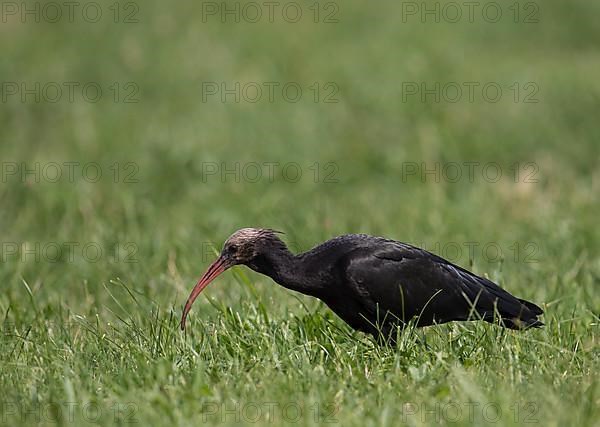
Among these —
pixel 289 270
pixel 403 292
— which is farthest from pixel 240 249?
pixel 403 292

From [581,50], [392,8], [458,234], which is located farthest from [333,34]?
[458,234]

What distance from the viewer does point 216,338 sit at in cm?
527

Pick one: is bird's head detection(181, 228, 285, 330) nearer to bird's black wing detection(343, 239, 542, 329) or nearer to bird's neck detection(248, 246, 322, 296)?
bird's neck detection(248, 246, 322, 296)

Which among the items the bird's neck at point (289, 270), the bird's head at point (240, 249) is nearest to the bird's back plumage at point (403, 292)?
the bird's neck at point (289, 270)

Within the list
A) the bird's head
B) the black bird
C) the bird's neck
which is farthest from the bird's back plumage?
the bird's head

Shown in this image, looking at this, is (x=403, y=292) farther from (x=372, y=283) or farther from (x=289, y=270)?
(x=289, y=270)

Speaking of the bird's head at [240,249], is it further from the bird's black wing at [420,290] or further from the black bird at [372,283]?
the bird's black wing at [420,290]

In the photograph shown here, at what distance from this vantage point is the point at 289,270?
5582 mm

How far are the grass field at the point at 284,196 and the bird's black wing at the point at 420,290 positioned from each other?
167 millimetres

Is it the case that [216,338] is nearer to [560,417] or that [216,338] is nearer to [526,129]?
[560,417]

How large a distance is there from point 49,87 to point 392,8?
4835 mm

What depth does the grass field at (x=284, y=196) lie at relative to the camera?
4.58 meters

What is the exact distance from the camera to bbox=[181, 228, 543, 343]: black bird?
18.1 feet

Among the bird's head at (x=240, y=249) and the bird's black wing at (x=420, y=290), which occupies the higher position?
the bird's head at (x=240, y=249)
